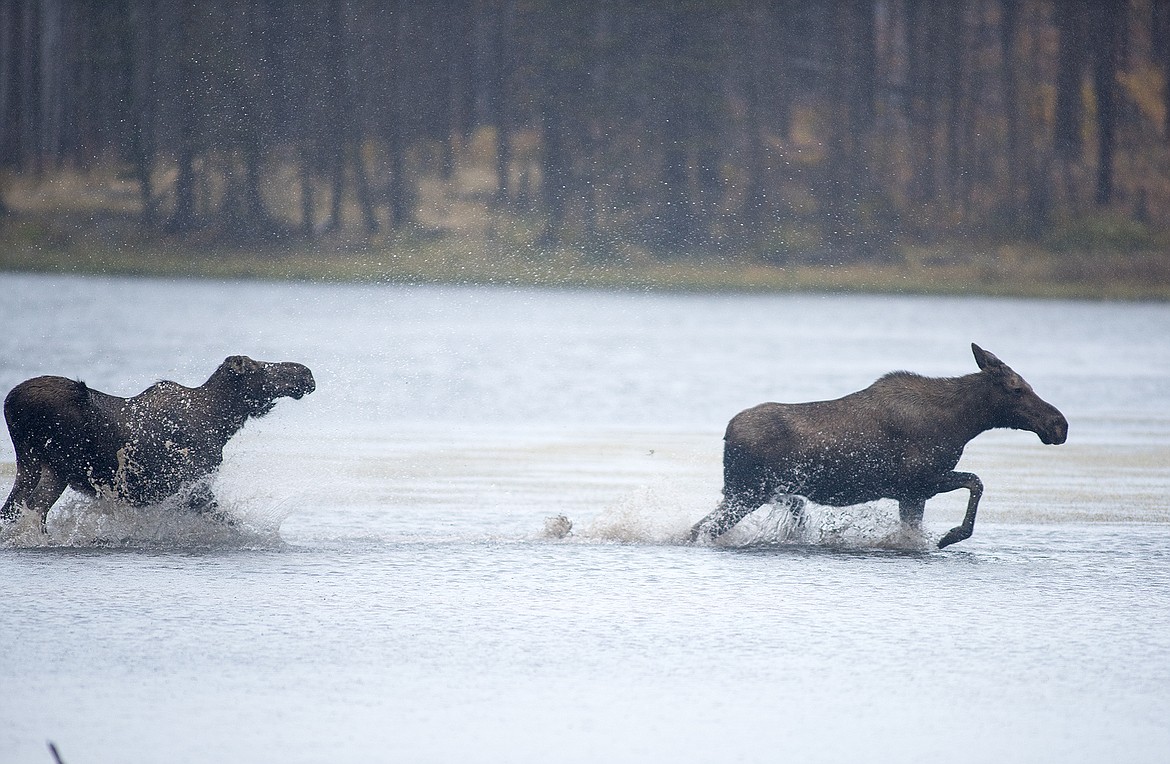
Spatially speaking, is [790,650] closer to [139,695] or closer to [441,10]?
[139,695]

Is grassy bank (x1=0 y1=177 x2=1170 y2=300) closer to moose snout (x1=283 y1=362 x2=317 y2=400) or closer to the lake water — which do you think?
the lake water

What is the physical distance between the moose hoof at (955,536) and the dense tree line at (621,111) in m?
66.6

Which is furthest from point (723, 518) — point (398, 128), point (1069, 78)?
point (1069, 78)

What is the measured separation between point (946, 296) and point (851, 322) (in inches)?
901

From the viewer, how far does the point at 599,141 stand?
270 ft

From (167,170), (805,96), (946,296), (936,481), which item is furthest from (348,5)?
(936,481)

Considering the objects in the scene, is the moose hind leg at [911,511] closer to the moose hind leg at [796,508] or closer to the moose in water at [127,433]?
the moose hind leg at [796,508]

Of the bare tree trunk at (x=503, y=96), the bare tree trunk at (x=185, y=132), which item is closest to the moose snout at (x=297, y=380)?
the bare tree trunk at (x=185, y=132)

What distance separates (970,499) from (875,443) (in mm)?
805

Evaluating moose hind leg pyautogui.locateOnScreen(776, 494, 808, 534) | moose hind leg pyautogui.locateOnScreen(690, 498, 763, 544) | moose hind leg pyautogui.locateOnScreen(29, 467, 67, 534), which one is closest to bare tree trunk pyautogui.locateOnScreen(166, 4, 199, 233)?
moose hind leg pyautogui.locateOnScreen(29, 467, 67, 534)

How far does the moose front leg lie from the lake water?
0.19 m

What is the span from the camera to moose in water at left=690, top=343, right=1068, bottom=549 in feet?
43.4

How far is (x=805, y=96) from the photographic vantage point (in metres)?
87.1

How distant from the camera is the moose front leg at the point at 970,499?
42.4ft
